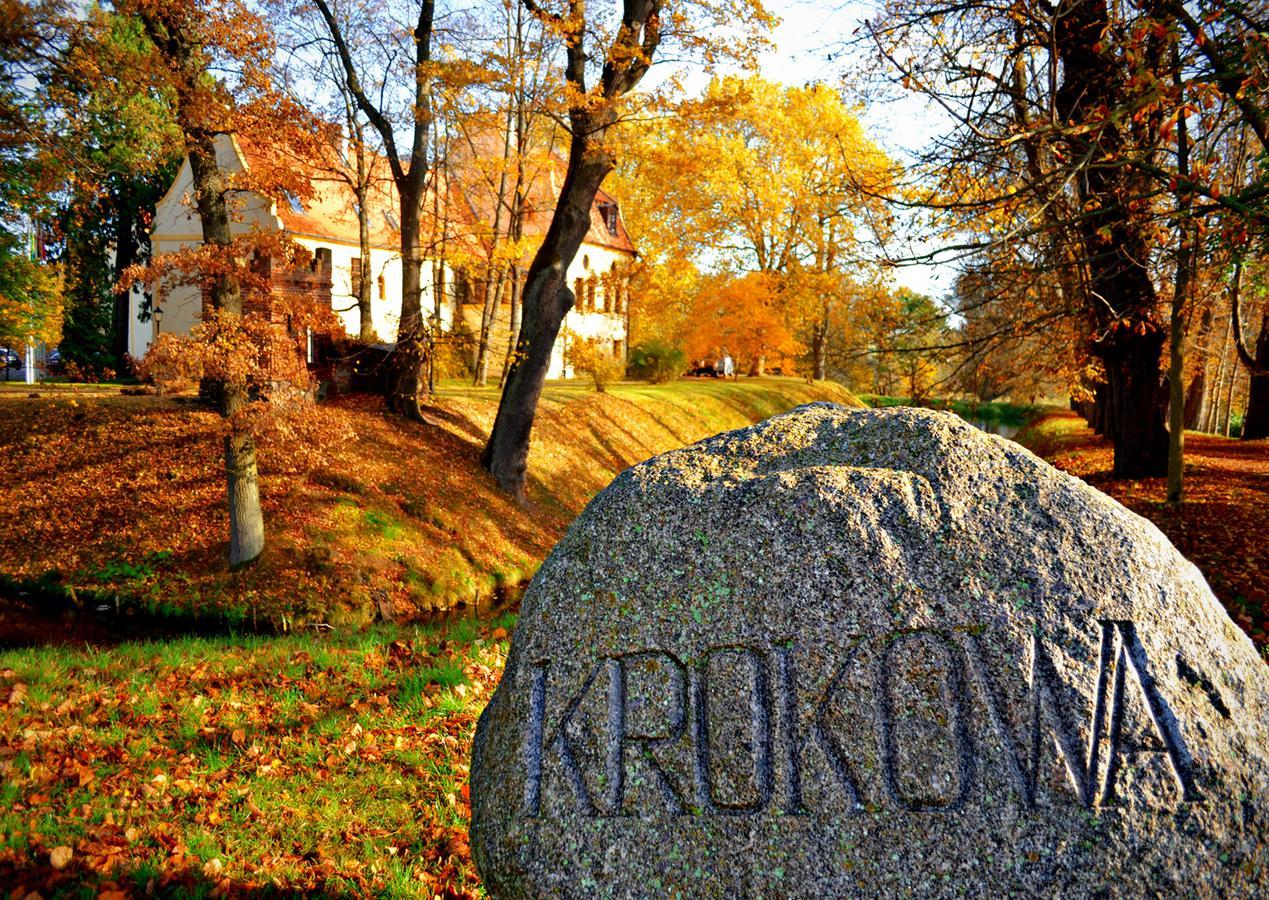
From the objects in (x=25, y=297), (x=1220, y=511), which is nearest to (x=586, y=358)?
(x=25, y=297)

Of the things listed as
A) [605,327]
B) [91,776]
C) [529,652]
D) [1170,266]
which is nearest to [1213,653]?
[529,652]

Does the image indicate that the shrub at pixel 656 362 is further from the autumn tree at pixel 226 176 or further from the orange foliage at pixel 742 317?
the autumn tree at pixel 226 176

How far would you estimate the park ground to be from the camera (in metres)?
4.14

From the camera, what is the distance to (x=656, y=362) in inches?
1236

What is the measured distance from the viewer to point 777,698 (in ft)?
9.56

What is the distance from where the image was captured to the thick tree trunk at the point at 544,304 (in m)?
14.6

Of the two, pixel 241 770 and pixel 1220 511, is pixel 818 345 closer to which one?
pixel 1220 511

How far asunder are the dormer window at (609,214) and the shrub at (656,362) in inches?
530

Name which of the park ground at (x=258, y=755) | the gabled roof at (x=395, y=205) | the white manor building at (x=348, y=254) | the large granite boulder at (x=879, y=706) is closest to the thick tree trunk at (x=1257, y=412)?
the park ground at (x=258, y=755)

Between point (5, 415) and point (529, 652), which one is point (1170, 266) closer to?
point (529, 652)

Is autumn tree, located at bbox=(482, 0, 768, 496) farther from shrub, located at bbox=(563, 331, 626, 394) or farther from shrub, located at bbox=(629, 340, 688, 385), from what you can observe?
shrub, located at bbox=(629, 340, 688, 385)

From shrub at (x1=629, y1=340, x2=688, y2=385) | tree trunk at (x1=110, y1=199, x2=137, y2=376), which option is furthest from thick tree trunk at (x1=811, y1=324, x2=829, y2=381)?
tree trunk at (x1=110, y1=199, x2=137, y2=376)

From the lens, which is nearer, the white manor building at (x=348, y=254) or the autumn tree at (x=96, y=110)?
the autumn tree at (x=96, y=110)

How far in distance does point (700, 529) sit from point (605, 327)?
41.3 metres
